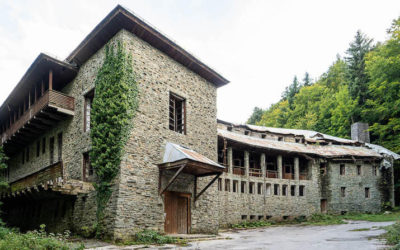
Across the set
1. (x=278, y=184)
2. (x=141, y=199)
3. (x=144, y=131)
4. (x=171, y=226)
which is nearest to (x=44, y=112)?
(x=144, y=131)

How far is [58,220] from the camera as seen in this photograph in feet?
54.8

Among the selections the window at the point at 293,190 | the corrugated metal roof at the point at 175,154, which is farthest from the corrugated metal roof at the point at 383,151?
the corrugated metal roof at the point at 175,154

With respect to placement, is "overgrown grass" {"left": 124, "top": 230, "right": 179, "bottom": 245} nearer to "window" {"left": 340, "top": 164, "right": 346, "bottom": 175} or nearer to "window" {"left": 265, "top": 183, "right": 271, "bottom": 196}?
"window" {"left": 265, "top": 183, "right": 271, "bottom": 196}

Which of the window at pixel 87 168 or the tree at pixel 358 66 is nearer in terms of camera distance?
the window at pixel 87 168

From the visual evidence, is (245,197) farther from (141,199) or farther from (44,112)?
(44,112)

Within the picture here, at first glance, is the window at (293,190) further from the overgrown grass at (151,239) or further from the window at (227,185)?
the overgrown grass at (151,239)

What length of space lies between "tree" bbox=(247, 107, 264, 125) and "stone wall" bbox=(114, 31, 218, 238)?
51113mm

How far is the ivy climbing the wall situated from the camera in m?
13.4

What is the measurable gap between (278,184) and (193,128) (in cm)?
1568

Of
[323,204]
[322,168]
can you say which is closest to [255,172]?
[322,168]

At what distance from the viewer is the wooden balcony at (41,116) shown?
16781mm

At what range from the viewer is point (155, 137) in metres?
15.0

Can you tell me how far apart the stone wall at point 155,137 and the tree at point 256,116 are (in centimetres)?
5111

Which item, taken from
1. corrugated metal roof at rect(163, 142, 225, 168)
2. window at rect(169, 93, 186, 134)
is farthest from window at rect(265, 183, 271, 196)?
corrugated metal roof at rect(163, 142, 225, 168)
